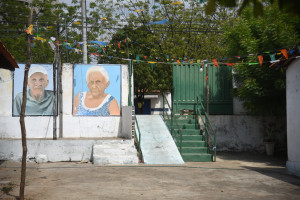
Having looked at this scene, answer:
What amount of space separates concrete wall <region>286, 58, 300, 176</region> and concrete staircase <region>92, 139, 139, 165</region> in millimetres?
4851

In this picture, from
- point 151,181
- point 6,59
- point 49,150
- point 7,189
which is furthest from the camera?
point 49,150

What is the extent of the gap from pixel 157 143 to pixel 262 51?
5.15 m

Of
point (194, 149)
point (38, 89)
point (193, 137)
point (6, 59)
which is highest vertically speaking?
point (6, 59)

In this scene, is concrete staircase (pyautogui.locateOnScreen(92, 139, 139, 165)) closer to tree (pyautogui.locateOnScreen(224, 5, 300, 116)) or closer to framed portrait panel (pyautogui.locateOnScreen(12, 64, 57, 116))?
framed portrait panel (pyautogui.locateOnScreen(12, 64, 57, 116))

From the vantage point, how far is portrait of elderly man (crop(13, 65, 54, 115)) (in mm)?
14422

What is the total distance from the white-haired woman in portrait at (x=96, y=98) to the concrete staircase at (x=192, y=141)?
264 cm

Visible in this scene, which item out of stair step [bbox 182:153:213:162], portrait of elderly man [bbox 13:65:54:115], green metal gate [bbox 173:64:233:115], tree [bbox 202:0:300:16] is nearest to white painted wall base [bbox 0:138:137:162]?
portrait of elderly man [bbox 13:65:54:115]

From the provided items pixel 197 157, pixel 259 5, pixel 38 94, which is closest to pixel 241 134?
pixel 197 157

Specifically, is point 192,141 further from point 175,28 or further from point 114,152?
point 175,28

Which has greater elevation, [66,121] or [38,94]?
[38,94]

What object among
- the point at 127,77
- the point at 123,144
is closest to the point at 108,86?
the point at 127,77

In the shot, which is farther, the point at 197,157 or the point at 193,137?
the point at 193,137

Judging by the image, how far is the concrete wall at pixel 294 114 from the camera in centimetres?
1070

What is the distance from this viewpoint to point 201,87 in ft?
53.7
